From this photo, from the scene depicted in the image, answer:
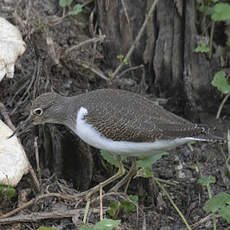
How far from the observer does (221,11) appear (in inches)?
201

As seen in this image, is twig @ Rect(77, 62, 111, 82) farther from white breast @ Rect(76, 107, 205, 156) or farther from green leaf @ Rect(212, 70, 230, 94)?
white breast @ Rect(76, 107, 205, 156)

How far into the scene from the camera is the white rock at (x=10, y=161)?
148 inches

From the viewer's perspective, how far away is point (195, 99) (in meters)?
5.67

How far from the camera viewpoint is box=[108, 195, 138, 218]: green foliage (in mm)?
4320

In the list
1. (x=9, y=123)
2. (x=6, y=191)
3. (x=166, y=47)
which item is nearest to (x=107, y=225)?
(x=6, y=191)

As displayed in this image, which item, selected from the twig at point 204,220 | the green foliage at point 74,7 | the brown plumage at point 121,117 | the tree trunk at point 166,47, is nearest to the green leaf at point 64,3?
the green foliage at point 74,7

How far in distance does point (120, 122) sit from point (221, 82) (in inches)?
62.8

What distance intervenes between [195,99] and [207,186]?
4.70 feet

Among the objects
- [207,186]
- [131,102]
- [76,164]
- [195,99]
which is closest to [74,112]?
[131,102]

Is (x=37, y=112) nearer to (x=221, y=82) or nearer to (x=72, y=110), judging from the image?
(x=72, y=110)

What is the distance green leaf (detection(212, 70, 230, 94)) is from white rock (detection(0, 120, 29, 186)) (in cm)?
233

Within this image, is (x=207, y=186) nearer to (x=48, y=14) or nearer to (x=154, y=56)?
(x=154, y=56)

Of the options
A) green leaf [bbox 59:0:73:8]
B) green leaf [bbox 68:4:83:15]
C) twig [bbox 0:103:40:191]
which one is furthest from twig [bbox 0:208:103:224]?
green leaf [bbox 59:0:73:8]

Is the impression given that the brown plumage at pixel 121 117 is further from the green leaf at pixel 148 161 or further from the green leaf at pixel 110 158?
the green leaf at pixel 110 158
